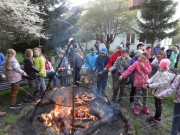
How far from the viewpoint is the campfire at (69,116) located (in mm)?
4109

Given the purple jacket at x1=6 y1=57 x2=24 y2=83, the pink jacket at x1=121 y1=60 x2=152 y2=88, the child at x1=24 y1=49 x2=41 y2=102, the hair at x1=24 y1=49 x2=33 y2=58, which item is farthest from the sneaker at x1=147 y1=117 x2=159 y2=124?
the hair at x1=24 y1=49 x2=33 y2=58

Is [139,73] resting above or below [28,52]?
below

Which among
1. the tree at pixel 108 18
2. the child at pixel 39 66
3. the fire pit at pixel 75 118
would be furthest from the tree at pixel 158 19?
the fire pit at pixel 75 118

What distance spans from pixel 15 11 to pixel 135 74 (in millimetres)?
6719

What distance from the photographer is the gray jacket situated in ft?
19.5

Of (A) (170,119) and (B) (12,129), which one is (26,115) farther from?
(A) (170,119)

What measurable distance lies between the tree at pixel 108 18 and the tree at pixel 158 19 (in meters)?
2.23

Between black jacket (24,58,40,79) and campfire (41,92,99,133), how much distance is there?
1633mm

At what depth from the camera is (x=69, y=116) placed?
4336 millimetres

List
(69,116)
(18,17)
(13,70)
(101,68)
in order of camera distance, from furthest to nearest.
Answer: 1. (18,17)
2. (101,68)
3. (13,70)
4. (69,116)

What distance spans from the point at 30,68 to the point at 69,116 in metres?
2.48

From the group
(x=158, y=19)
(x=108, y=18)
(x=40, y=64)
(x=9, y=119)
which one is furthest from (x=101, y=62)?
(x=108, y=18)

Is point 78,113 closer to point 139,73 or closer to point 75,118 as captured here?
point 75,118

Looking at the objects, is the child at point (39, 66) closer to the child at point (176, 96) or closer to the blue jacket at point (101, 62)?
the blue jacket at point (101, 62)
